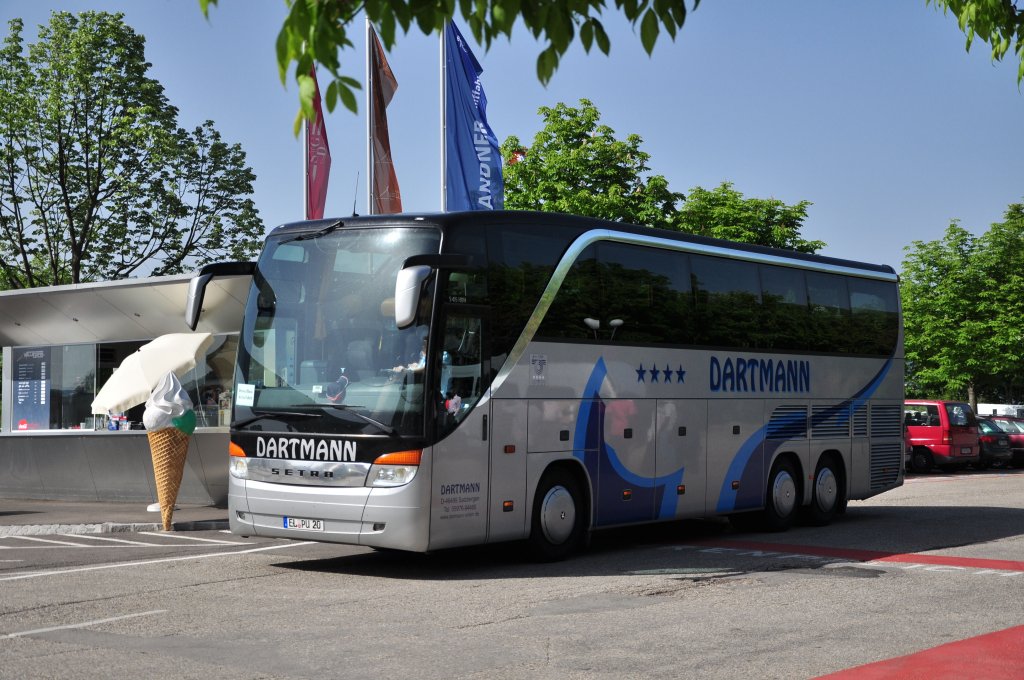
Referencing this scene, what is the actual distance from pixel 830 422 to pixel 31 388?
47.7ft

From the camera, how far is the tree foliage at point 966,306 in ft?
171

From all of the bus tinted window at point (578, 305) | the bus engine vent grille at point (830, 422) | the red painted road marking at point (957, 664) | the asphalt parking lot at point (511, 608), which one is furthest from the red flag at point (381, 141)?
the red painted road marking at point (957, 664)

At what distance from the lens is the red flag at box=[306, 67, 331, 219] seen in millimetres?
23219

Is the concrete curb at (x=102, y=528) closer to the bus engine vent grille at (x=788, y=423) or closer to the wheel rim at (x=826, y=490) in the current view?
the bus engine vent grille at (x=788, y=423)

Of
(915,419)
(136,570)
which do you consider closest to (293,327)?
(136,570)

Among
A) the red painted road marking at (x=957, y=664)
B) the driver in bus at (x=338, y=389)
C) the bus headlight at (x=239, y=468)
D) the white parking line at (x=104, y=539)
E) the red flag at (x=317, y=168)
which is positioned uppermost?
the red flag at (x=317, y=168)

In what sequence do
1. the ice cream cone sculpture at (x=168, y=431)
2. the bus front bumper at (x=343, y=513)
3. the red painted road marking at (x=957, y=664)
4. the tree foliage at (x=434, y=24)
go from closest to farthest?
the tree foliage at (x=434, y=24) < the red painted road marking at (x=957, y=664) < the bus front bumper at (x=343, y=513) < the ice cream cone sculpture at (x=168, y=431)

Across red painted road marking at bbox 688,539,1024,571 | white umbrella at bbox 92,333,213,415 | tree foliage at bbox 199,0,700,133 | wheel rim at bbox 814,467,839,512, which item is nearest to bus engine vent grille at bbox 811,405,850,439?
wheel rim at bbox 814,467,839,512

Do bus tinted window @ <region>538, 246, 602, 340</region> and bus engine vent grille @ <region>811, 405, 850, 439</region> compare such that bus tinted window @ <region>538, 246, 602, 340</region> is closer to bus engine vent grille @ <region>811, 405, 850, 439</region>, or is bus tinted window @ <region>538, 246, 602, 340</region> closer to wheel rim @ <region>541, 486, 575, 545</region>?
wheel rim @ <region>541, 486, 575, 545</region>

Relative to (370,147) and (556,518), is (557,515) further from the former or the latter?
(370,147)

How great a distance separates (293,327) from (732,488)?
6585mm

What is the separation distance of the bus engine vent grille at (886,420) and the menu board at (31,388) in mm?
14627

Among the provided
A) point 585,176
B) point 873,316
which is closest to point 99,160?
point 585,176

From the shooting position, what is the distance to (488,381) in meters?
12.2
